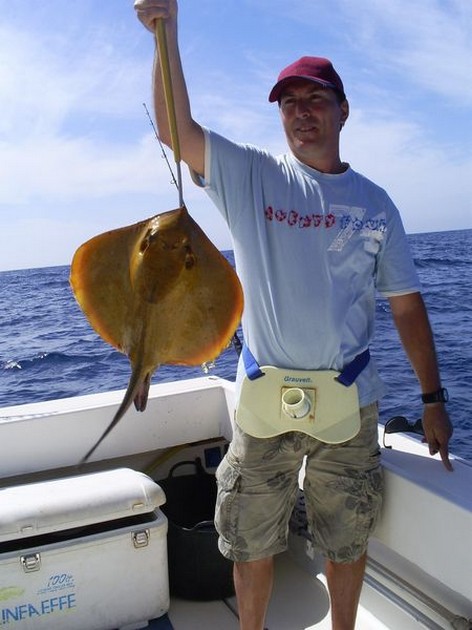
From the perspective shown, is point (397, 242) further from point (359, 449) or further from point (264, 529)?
point (264, 529)

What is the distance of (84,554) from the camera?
2.95 meters

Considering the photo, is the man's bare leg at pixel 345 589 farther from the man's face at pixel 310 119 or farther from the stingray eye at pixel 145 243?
the man's face at pixel 310 119

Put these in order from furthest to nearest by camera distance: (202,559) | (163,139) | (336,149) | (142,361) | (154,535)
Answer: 1. (202,559)
2. (154,535)
3. (336,149)
4. (163,139)
5. (142,361)

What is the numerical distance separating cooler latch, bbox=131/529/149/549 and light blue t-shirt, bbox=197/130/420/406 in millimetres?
1153

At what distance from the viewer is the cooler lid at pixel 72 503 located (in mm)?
2805

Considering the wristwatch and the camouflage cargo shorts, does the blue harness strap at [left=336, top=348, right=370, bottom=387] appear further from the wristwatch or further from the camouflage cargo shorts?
the wristwatch

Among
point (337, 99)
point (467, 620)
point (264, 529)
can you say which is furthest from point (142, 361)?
point (467, 620)

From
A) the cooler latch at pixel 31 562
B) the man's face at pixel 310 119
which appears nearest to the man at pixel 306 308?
the man's face at pixel 310 119

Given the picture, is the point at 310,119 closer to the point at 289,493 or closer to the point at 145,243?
the point at 145,243

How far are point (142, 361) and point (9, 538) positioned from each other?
1.52 metres

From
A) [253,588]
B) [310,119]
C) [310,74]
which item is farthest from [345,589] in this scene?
[310,74]

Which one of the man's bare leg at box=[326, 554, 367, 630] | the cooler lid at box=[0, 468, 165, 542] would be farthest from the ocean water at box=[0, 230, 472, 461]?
the man's bare leg at box=[326, 554, 367, 630]

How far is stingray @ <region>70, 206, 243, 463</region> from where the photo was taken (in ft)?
6.00

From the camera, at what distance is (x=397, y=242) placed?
2670 mm
